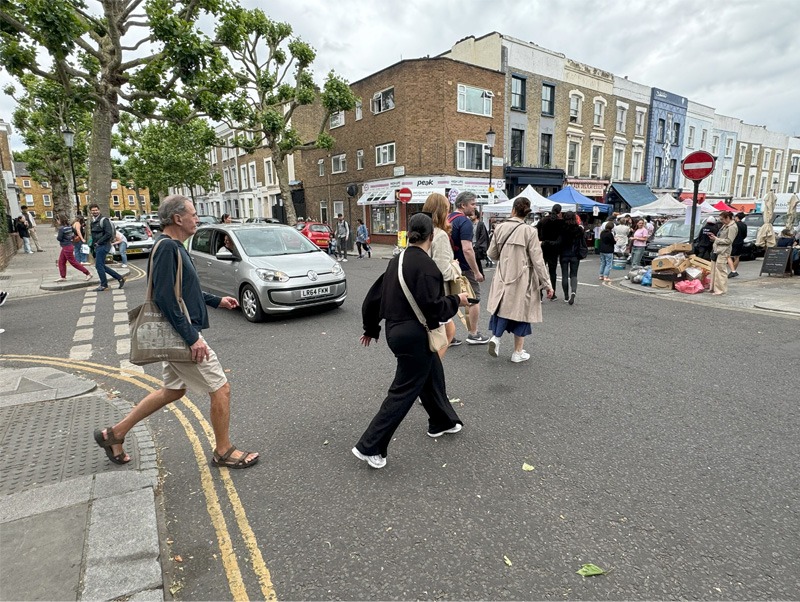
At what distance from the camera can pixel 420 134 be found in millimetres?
23859

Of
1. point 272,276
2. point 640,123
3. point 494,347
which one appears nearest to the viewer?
point 494,347

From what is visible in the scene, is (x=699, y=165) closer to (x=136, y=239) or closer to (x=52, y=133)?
(x=136, y=239)

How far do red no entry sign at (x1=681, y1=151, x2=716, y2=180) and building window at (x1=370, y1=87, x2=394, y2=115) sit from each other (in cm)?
1889

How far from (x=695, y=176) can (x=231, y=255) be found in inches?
375

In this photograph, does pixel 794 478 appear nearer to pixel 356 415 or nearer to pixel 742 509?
pixel 742 509

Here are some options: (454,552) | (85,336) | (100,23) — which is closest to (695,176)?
(454,552)

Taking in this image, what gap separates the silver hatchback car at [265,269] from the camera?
7234 millimetres

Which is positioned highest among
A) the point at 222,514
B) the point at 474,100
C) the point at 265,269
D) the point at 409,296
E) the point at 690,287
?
the point at 474,100

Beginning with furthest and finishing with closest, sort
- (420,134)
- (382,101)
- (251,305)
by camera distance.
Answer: (382,101) → (420,134) → (251,305)

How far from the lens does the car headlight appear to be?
723 centimetres

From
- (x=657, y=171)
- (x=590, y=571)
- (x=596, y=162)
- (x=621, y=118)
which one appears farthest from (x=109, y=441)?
(x=657, y=171)

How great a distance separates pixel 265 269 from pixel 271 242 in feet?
3.32

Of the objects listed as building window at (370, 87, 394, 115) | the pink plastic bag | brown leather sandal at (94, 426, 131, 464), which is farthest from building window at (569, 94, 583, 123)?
brown leather sandal at (94, 426, 131, 464)

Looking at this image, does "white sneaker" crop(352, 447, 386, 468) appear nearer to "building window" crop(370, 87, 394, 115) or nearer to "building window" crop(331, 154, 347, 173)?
"building window" crop(370, 87, 394, 115)
